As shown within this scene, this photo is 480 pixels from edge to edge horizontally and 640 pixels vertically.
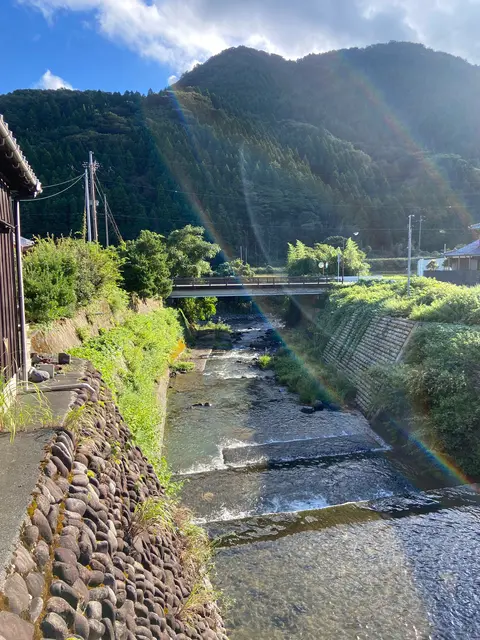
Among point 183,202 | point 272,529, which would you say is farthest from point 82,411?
point 183,202

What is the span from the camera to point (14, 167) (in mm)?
6035

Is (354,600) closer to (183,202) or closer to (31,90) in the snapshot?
(183,202)

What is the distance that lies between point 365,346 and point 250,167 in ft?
291

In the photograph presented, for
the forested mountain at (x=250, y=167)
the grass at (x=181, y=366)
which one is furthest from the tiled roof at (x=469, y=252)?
the forested mountain at (x=250, y=167)

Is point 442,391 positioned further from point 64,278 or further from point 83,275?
point 83,275

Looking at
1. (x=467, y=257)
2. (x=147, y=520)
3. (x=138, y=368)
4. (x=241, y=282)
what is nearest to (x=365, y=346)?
(x=138, y=368)

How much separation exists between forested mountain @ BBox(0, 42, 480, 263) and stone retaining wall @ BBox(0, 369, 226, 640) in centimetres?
6257

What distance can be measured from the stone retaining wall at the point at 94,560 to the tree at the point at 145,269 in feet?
54.5

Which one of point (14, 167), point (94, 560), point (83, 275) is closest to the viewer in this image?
point (94, 560)

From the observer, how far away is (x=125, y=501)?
16.0 feet

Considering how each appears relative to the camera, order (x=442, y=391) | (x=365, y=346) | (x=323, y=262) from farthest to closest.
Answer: (x=323, y=262), (x=365, y=346), (x=442, y=391)

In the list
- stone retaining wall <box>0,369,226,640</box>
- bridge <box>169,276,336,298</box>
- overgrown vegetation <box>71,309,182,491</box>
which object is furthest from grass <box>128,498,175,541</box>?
bridge <box>169,276,336,298</box>

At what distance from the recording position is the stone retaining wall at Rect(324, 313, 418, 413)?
1555 centimetres

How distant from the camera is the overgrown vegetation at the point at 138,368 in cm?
884
